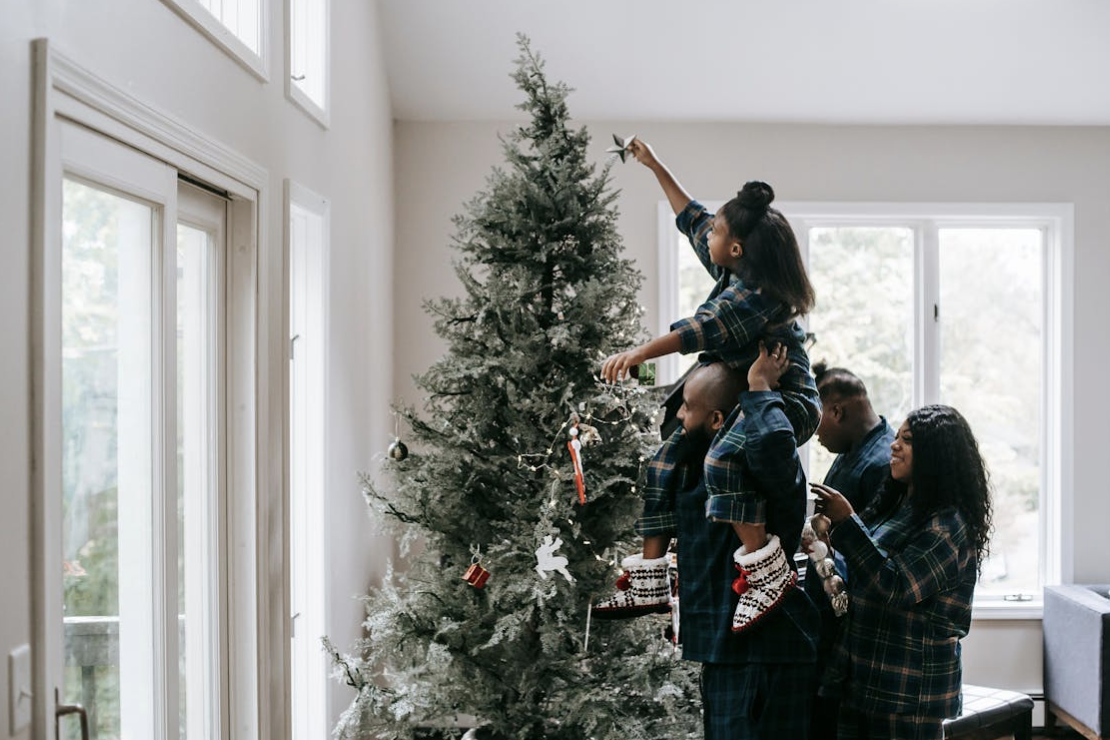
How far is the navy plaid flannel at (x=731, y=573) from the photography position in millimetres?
1827

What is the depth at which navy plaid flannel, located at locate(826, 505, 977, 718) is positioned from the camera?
218 cm

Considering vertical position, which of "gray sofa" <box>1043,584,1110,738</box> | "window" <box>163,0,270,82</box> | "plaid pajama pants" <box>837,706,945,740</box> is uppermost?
"window" <box>163,0,270,82</box>

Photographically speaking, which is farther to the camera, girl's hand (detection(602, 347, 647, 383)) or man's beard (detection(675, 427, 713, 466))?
man's beard (detection(675, 427, 713, 466))

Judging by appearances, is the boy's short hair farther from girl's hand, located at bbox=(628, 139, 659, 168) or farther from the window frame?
the window frame

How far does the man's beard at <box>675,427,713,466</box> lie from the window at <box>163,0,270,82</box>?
120 centimetres

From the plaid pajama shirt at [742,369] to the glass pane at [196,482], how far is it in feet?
3.05

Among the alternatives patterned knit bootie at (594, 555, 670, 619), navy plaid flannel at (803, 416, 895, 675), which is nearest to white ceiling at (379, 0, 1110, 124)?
navy plaid flannel at (803, 416, 895, 675)

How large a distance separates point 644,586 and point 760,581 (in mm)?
279

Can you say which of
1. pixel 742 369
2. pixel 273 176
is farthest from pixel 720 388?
pixel 273 176

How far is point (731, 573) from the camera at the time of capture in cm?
192

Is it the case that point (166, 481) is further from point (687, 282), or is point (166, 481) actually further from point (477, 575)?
point (687, 282)

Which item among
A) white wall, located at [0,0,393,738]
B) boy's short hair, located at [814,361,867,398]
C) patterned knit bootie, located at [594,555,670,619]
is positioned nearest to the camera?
white wall, located at [0,0,393,738]

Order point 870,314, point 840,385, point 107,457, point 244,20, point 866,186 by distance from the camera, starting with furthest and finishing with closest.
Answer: point 870,314
point 866,186
point 840,385
point 244,20
point 107,457

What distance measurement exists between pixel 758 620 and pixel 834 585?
394mm
